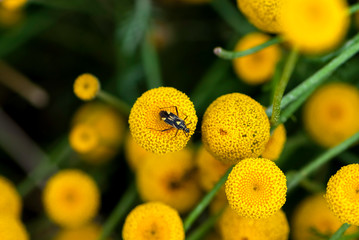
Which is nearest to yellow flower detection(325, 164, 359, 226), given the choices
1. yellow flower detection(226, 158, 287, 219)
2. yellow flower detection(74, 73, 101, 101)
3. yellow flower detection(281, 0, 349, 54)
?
yellow flower detection(226, 158, 287, 219)

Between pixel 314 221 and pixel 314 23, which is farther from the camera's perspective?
pixel 314 221

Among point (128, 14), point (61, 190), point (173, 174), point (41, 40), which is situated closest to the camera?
point (173, 174)

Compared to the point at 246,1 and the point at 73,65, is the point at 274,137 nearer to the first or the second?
the point at 246,1

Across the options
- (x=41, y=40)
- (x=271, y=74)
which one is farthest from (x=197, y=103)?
(x=41, y=40)

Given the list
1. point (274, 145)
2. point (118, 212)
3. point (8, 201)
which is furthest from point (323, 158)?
point (8, 201)

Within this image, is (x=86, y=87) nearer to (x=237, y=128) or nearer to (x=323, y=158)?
(x=237, y=128)

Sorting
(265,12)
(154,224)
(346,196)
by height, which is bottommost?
(154,224)

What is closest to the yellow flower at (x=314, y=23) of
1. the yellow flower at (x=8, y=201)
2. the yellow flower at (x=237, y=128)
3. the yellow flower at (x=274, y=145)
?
the yellow flower at (x=237, y=128)
